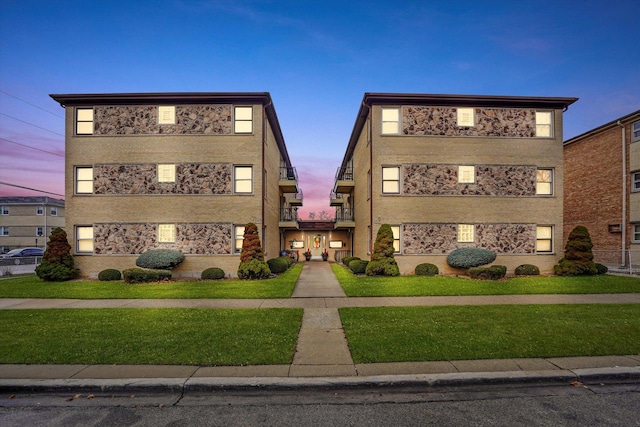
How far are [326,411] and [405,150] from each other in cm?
1693

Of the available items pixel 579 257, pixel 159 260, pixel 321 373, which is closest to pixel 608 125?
pixel 579 257

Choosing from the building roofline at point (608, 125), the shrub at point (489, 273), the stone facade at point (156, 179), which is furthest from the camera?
the building roofline at point (608, 125)

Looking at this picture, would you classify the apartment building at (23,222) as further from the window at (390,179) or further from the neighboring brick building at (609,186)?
the neighboring brick building at (609,186)

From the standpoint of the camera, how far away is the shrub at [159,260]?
56.0 feet

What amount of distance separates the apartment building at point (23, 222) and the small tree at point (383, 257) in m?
51.9

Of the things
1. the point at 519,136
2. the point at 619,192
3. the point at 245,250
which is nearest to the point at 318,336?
the point at 245,250

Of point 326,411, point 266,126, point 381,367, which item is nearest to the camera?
point 326,411

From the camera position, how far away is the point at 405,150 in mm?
19000

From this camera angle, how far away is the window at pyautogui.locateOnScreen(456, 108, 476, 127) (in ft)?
62.8

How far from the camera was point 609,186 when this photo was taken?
22922 mm

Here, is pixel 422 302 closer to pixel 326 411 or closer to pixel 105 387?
pixel 326 411

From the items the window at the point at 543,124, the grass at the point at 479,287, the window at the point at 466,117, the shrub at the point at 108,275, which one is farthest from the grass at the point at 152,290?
the window at the point at 543,124

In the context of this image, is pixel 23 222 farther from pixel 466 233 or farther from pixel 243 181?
pixel 466 233

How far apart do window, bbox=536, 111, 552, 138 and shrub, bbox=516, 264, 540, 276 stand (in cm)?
818
